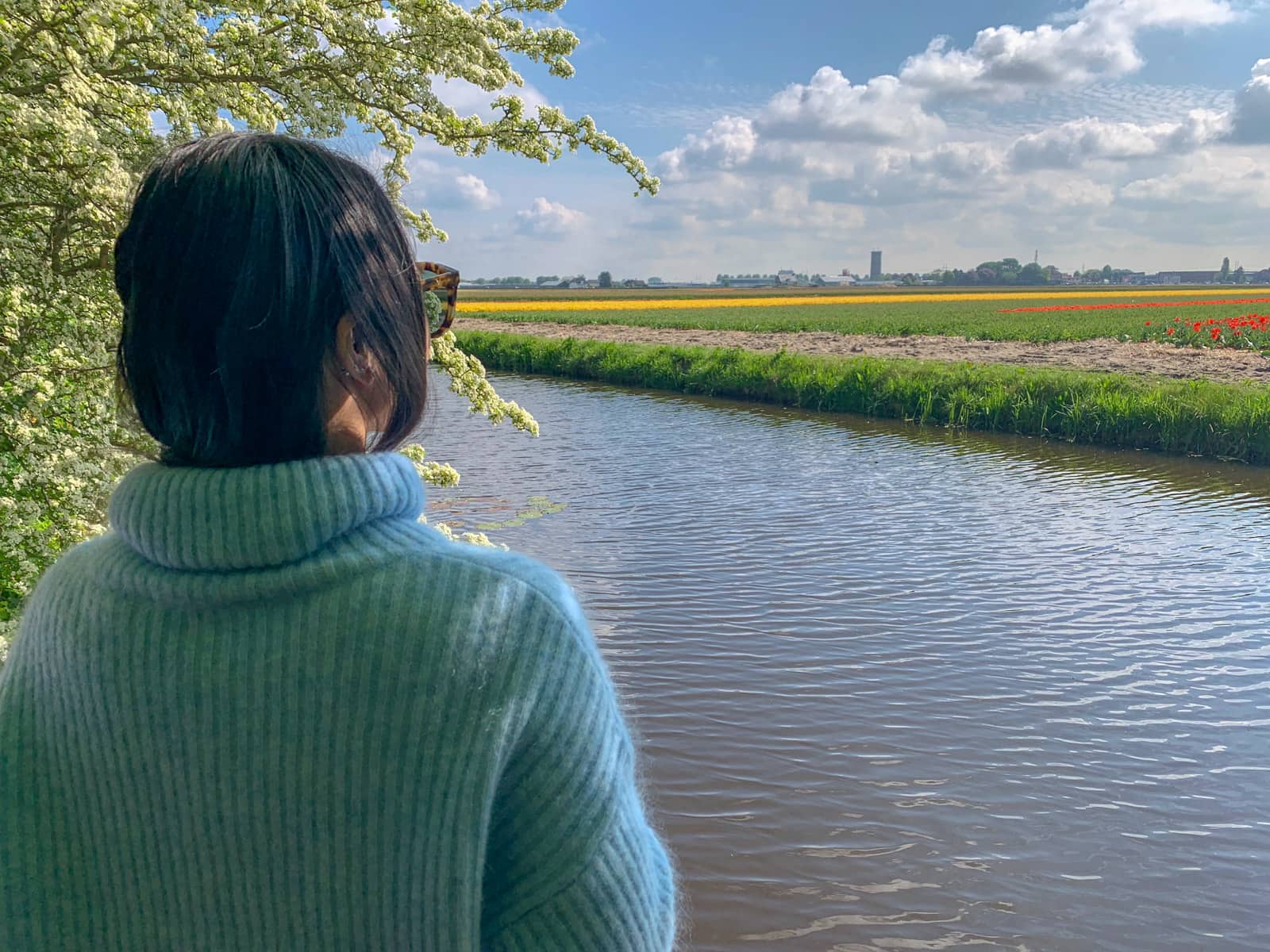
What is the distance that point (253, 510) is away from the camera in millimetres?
955

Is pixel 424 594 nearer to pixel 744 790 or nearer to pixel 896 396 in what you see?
pixel 744 790

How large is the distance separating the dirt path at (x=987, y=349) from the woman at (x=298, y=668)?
2018 cm

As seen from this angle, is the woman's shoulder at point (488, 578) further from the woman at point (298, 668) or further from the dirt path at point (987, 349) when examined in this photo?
the dirt path at point (987, 349)

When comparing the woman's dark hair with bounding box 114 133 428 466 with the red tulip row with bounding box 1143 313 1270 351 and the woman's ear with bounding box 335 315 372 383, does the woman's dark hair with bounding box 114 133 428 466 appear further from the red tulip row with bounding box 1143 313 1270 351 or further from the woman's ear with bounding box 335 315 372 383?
the red tulip row with bounding box 1143 313 1270 351

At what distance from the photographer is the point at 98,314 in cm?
400

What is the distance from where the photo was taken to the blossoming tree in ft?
11.4

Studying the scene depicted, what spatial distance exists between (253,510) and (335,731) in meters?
0.22

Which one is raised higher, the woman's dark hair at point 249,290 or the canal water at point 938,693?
the woman's dark hair at point 249,290

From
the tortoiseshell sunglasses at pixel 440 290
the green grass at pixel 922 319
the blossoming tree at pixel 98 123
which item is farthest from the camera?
the green grass at pixel 922 319

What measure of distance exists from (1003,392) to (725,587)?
36.7ft

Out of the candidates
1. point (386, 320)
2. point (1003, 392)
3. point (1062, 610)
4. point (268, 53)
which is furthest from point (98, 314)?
point (1003, 392)

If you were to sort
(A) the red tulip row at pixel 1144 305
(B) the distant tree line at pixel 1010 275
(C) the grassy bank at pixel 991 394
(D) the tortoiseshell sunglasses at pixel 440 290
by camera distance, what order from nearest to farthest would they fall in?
(D) the tortoiseshell sunglasses at pixel 440 290, (C) the grassy bank at pixel 991 394, (A) the red tulip row at pixel 1144 305, (B) the distant tree line at pixel 1010 275

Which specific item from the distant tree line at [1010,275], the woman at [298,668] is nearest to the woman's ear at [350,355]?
the woman at [298,668]

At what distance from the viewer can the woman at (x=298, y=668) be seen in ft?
3.16
